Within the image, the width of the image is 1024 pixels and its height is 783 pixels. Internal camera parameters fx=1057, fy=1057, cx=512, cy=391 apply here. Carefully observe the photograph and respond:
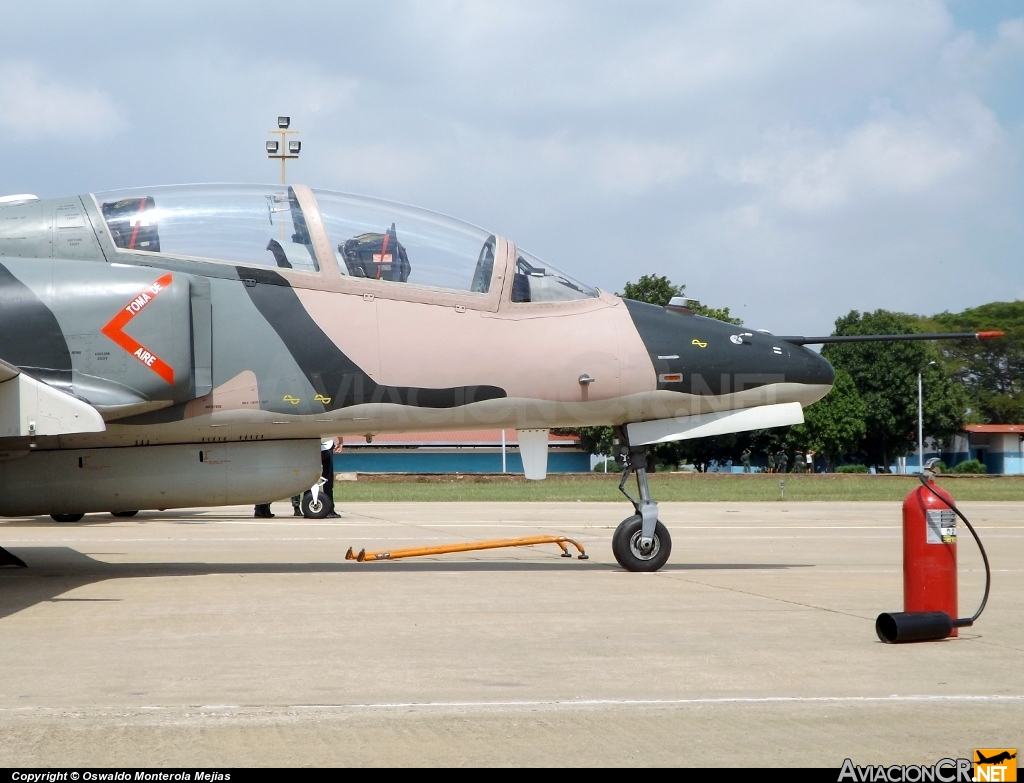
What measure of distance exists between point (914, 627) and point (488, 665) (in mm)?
2583

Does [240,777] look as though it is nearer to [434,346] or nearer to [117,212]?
[434,346]

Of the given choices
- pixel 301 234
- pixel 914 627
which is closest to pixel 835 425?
pixel 301 234

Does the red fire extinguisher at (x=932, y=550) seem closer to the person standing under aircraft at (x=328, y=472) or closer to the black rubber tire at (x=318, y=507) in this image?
the person standing under aircraft at (x=328, y=472)

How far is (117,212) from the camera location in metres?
9.22

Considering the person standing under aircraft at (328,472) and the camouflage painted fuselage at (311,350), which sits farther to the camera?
the person standing under aircraft at (328,472)

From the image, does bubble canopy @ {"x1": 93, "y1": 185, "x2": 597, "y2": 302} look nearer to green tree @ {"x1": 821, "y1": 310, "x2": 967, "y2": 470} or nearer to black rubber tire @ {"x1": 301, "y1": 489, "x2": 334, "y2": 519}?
black rubber tire @ {"x1": 301, "y1": 489, "x2": 334, "y2": 519}

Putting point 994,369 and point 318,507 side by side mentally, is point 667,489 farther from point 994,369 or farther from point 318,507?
Answer: point 994,369

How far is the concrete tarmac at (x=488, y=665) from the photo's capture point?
405 cm

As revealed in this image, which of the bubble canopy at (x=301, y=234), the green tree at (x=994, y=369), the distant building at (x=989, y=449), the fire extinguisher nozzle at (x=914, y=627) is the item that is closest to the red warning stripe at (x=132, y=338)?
the bubble canopy at (x=301, y=234)

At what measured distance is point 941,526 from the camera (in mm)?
6570

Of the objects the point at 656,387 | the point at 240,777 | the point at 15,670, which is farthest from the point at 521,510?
the point at 240,777

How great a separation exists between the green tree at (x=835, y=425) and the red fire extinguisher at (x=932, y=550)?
231 ft

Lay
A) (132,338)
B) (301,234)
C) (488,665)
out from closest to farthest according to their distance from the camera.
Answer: (488,665) < (132,338) < (301,234)

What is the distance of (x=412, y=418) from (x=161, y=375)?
86.5 inches
